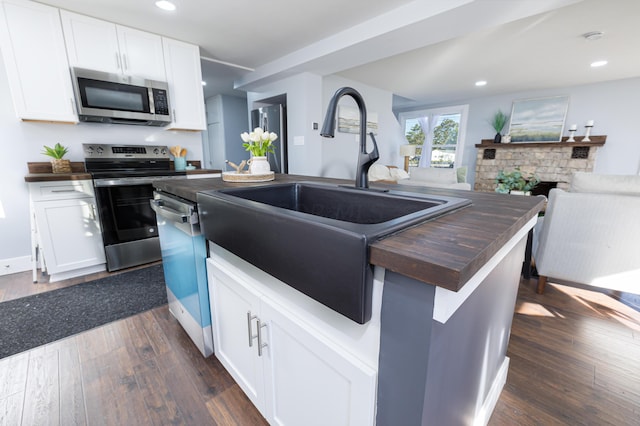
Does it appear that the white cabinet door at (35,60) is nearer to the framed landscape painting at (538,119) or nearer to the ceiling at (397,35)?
the ceiling at (397,35)

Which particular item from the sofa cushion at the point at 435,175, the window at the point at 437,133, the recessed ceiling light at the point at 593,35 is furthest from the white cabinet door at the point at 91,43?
the window at the point at 437,133

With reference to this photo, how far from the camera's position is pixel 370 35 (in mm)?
2506

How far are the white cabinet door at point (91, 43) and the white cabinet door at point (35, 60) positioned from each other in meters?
0.06

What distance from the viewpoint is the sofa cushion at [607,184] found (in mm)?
1925

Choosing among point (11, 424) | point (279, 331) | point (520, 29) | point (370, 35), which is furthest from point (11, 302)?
point (520, 29)

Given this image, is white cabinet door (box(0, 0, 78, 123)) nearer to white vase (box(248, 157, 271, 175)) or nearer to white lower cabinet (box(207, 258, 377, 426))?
white vase (box(248, 157, 271, 175))

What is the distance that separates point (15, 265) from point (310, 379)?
3.37 m

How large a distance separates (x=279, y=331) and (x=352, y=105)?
430 cm

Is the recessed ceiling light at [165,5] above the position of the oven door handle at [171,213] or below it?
above

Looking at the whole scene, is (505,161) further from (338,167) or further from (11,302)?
(11,302)

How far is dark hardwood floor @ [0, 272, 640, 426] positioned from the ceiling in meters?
2.23

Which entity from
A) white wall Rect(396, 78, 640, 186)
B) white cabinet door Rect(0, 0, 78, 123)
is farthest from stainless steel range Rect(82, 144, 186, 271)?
white wall Rect(396, 78, 640, 186)

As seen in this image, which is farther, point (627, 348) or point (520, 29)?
point (520, 29)

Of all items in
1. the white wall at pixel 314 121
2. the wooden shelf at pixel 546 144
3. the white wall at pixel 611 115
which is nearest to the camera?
the white wall at pixel 314 121
